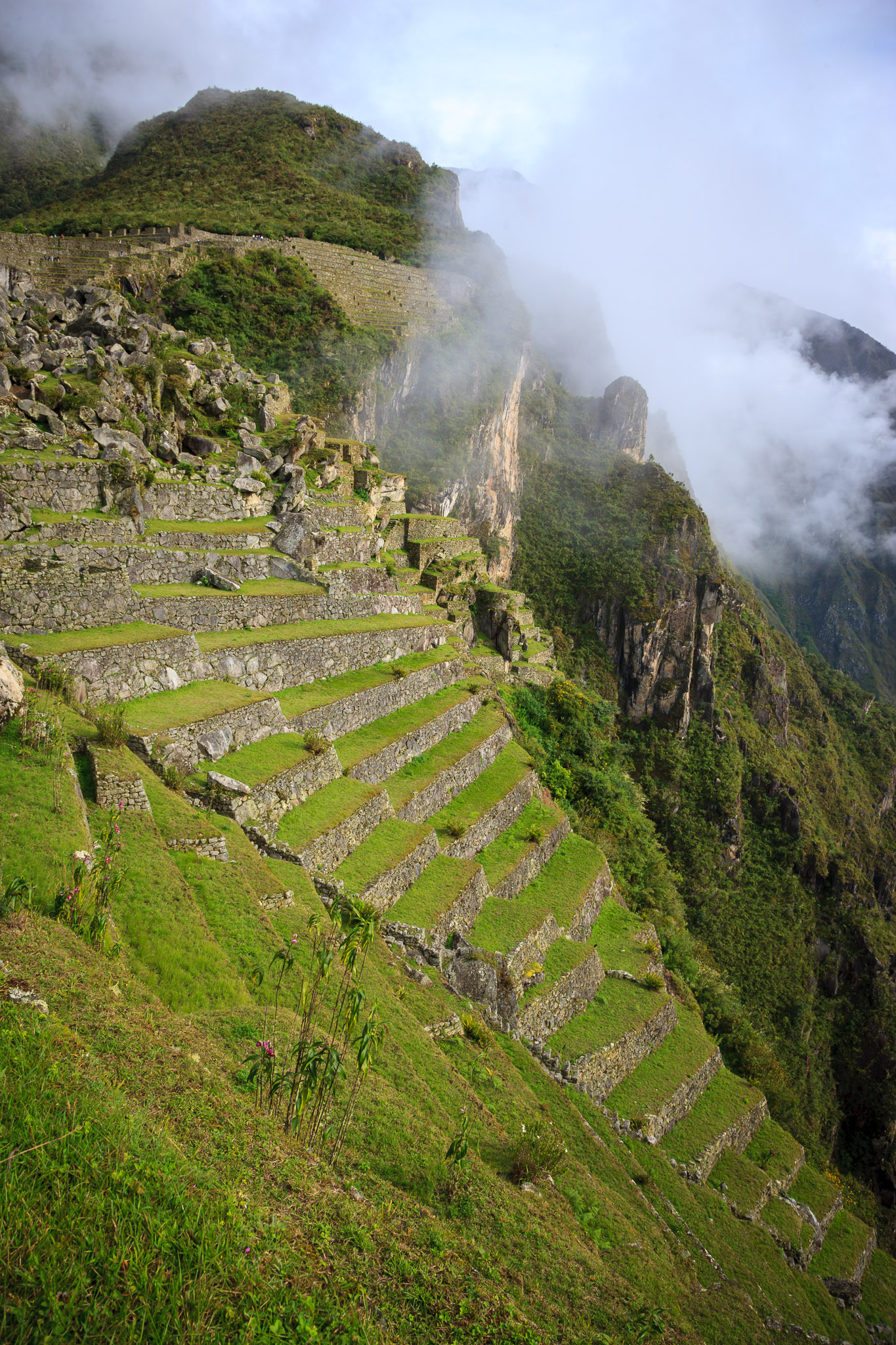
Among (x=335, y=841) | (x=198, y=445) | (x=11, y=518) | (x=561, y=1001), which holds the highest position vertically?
(x=198, y=445)

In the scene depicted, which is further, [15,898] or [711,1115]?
[711,1115]

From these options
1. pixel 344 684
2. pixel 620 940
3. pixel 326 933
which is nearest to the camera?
pixel 326 933

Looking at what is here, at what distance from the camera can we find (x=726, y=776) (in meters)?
47.7

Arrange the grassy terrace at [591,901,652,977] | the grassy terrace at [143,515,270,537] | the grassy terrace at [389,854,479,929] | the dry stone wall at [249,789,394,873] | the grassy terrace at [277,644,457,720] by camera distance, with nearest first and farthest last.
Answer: the dry stone wall at [249,789,394,873], the grassy terrace at [389,854,479,929], the grassy terrace at [277,644,457,720], the grassy terrace at [143,515,270,537], the grassy terrace at [591,901,652,977]

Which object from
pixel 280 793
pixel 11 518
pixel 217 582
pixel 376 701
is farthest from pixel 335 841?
pixel 11 518

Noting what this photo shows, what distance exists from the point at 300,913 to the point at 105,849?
2924mm

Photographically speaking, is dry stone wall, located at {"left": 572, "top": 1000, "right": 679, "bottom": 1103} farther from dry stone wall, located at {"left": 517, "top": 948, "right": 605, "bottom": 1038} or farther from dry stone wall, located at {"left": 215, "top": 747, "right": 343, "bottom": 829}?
dry stone wall, located at {"left": 215, "top": 747, "right": 343, "bottom": 829}

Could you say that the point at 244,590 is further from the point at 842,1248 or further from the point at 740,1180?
the point at 842,1248

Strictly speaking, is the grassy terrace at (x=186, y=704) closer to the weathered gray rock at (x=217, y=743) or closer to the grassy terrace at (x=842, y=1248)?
the weathered gray rock at (x=217, y=743)

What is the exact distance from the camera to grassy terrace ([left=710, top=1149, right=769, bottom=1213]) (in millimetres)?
12125

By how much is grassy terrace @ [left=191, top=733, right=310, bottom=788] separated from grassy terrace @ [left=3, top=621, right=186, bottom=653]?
102 inches

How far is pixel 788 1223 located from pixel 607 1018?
5.10 m

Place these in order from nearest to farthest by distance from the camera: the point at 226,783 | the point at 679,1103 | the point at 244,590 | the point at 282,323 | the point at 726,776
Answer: the point at 226,783
the point at 679,1103
the point at 244,590
the point at 282,323
the point at 726,776

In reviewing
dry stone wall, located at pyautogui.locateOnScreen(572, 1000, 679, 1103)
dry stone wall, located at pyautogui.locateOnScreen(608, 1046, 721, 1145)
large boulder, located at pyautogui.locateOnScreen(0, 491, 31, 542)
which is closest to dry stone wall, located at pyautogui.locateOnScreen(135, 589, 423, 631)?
large boulder, located at pyautogui.locateOnScreen(0, 491, 31, 542)
